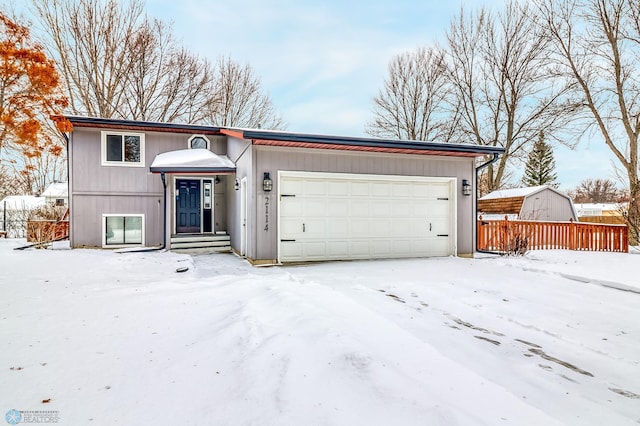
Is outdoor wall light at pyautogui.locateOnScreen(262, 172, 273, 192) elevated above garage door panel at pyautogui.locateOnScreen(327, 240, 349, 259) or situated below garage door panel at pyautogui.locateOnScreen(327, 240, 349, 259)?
above

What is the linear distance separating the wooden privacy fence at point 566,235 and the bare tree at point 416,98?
10.7 metres

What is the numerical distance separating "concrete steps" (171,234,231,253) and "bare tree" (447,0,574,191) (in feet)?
50.6

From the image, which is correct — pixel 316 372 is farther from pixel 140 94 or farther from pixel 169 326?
pixel 140 94

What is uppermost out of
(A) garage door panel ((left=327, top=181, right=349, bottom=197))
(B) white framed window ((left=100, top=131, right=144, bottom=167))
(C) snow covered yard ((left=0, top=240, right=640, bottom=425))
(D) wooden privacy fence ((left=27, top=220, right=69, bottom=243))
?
(B) white framed window ((left=100, top=131, right=144, bottom=167))

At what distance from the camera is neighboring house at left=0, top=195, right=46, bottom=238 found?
48.0 feet

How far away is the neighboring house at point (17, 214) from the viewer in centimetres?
1462

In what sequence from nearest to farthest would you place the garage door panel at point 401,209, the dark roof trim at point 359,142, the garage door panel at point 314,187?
1. the dark roof trim at point 359,142
2. the garage door panel at point 314,187
3. the garage door panel at point 401,209

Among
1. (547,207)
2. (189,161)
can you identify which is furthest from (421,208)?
(547,207)

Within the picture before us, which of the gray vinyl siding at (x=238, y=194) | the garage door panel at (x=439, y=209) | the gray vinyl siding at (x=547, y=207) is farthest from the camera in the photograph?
the gray vinyl siding at (x=547, y=207)

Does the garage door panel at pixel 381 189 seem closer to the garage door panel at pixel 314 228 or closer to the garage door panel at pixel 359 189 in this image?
the garage door panel at pixel 359 189

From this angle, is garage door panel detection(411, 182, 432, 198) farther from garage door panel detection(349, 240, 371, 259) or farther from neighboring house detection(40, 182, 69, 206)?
neighboring house detection(40, 182, 69, 206)

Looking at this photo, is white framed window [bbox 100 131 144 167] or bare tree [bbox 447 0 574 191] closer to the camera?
white framed window [bbox 100 131 144 167]

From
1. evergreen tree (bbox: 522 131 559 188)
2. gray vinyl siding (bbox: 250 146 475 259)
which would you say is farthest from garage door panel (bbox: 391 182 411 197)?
evergreen tree (bbox: 522 131 559 188)

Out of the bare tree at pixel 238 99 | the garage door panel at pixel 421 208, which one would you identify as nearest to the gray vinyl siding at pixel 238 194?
the garage door panel at pixel 421 208
